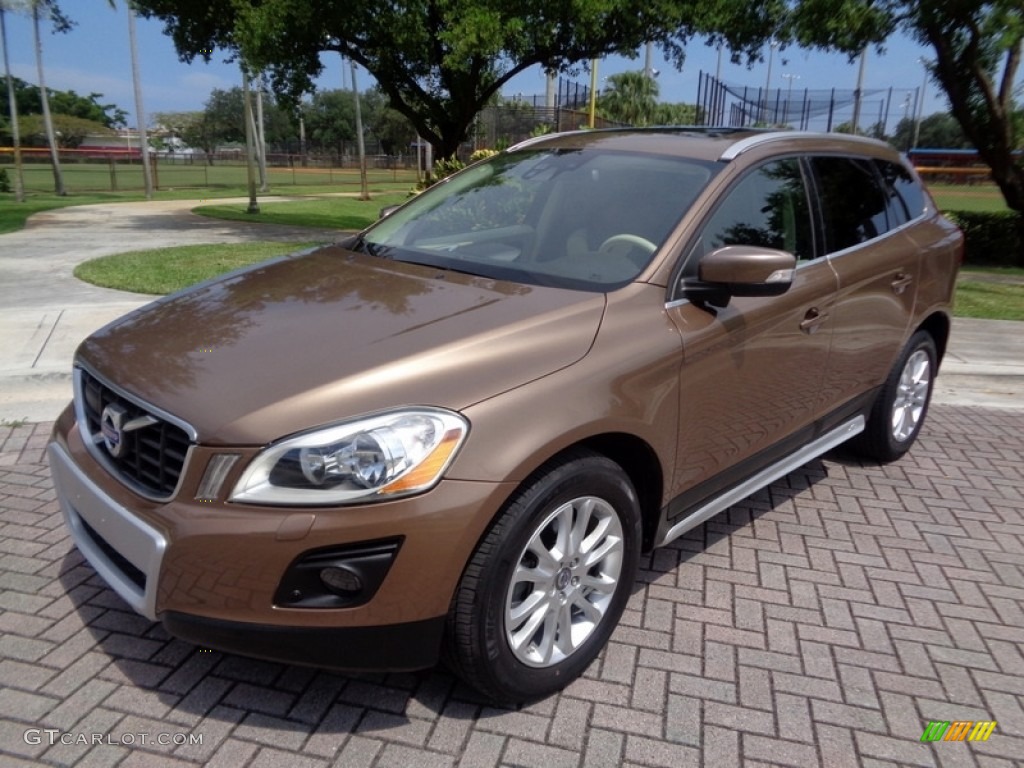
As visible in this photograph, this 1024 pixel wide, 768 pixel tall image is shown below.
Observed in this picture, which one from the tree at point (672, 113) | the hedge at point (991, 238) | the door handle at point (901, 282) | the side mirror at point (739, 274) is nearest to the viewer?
the side mirror at point (739, 274)

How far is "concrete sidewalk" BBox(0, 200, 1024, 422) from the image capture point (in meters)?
5.40

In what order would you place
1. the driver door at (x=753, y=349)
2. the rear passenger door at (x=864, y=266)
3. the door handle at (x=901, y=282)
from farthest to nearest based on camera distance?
the door handle at (x=901, y=282) → the rear passenger door at (x=864, y=266) → the driver door at (x=753, y=349)

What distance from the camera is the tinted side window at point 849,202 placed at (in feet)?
12.7

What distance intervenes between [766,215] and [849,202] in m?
0.81

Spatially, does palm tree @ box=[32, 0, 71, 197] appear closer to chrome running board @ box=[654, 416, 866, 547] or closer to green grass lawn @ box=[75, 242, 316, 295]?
green grass lawn @ box=[75, 242, 316, 295]

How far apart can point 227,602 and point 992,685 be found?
2.57 metres

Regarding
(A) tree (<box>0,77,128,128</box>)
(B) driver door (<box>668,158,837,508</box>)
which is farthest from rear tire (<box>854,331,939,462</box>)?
(A) tree (<box>0,77,128,128</box>)

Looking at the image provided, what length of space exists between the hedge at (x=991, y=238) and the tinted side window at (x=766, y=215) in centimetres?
1295

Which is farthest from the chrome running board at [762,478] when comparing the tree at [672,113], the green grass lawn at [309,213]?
the tree at [672,113]

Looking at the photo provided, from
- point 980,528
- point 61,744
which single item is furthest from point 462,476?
point 980,528

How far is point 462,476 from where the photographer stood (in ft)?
7.35

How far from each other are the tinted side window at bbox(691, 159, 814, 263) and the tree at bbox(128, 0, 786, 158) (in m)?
10.5

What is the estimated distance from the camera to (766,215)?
3523mm

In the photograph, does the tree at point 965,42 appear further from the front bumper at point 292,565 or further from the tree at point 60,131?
the tree at point 60,131
